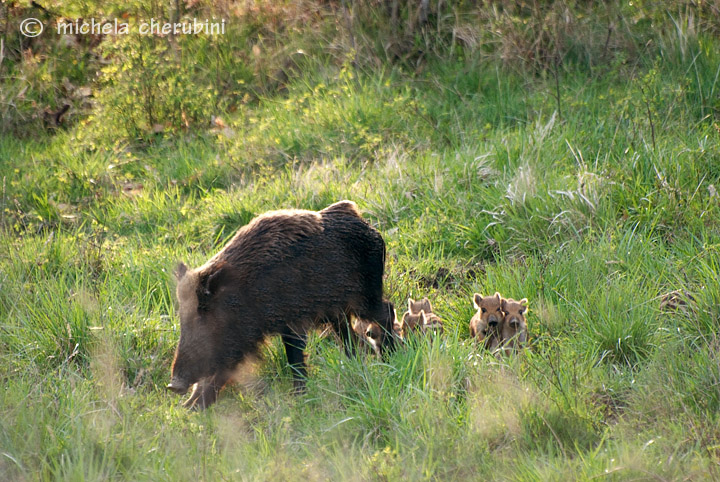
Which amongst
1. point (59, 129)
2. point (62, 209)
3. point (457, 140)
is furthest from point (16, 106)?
point (457, 140)

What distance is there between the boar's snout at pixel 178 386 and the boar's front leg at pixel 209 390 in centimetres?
14

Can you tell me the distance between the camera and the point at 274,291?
15.2 ft

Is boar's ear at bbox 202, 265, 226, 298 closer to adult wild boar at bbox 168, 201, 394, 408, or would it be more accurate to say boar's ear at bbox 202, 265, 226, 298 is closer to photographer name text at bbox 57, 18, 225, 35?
adult wild boar at bbox 168, 201, 394, 408

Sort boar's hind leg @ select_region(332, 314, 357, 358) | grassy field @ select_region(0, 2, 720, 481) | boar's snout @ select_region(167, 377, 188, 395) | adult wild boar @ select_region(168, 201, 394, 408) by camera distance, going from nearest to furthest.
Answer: grassy field @ select_region(0, 2, 720, 481) → boar's snout @ select_region(167, 377, 188, 395) → adult wild boar @ select_region(168, 201, 394, 408) → boar's hind leg @ select_region(332, 314, 357, 358)

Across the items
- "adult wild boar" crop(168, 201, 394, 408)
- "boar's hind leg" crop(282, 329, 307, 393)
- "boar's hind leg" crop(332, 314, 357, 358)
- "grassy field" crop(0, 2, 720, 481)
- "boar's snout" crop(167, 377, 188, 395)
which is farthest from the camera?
"boar's hind leg" crop(332, 314, 357, 358)

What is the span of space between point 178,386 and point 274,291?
75 cm

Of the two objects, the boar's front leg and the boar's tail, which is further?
the boar's tail

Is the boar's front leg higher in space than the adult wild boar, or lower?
lower

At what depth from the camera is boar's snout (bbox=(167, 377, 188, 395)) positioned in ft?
14.4

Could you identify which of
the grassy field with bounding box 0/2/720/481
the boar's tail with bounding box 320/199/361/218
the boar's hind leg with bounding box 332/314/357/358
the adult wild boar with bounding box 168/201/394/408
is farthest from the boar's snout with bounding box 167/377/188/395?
the boar's tail with bounding box 320/199/361/218

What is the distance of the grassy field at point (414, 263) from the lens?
152 inches

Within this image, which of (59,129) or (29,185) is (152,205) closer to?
(29,185)

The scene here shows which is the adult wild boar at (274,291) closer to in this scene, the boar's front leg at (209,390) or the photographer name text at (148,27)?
the boar's front leg at (209,390)

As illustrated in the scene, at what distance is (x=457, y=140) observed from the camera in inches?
299
